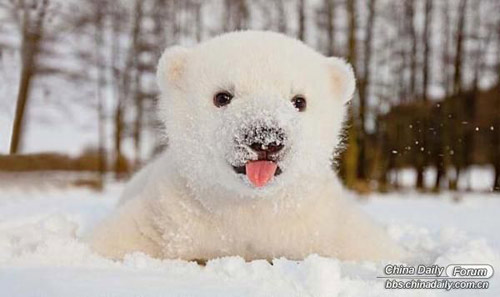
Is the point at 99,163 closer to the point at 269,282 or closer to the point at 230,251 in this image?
the point at 230,251

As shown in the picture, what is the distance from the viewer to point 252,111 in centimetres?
288

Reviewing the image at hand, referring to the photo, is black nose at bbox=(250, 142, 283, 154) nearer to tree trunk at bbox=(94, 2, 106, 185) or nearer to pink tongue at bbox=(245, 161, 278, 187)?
pink tongue at bbox=(245, 161, 278, 187)

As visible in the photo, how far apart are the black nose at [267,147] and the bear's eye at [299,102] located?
419 millimetres

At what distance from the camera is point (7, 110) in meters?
3.92

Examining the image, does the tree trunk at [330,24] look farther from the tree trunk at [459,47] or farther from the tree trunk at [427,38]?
the tree trunk at [459,47]

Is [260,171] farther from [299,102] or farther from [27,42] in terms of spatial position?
[27,42]

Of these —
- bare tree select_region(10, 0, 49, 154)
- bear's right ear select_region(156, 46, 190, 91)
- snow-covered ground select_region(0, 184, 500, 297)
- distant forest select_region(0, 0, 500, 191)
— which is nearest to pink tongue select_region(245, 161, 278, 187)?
snow-covered ground select_region(0, 184, 500, 297)

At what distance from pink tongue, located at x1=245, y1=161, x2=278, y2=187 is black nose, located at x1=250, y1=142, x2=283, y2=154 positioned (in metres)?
0.08

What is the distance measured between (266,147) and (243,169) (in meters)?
0.22

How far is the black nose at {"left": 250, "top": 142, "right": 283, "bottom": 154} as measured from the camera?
2.78 metres

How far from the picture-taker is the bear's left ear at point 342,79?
354cm

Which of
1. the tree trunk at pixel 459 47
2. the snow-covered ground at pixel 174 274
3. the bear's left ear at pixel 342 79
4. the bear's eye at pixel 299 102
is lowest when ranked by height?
the snow-covered ground at pixel 174 274

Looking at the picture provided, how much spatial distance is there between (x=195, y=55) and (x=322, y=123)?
32.4 inches

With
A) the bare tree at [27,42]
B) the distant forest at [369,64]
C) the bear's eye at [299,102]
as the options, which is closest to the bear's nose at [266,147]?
the bear's eye at [299,102]
